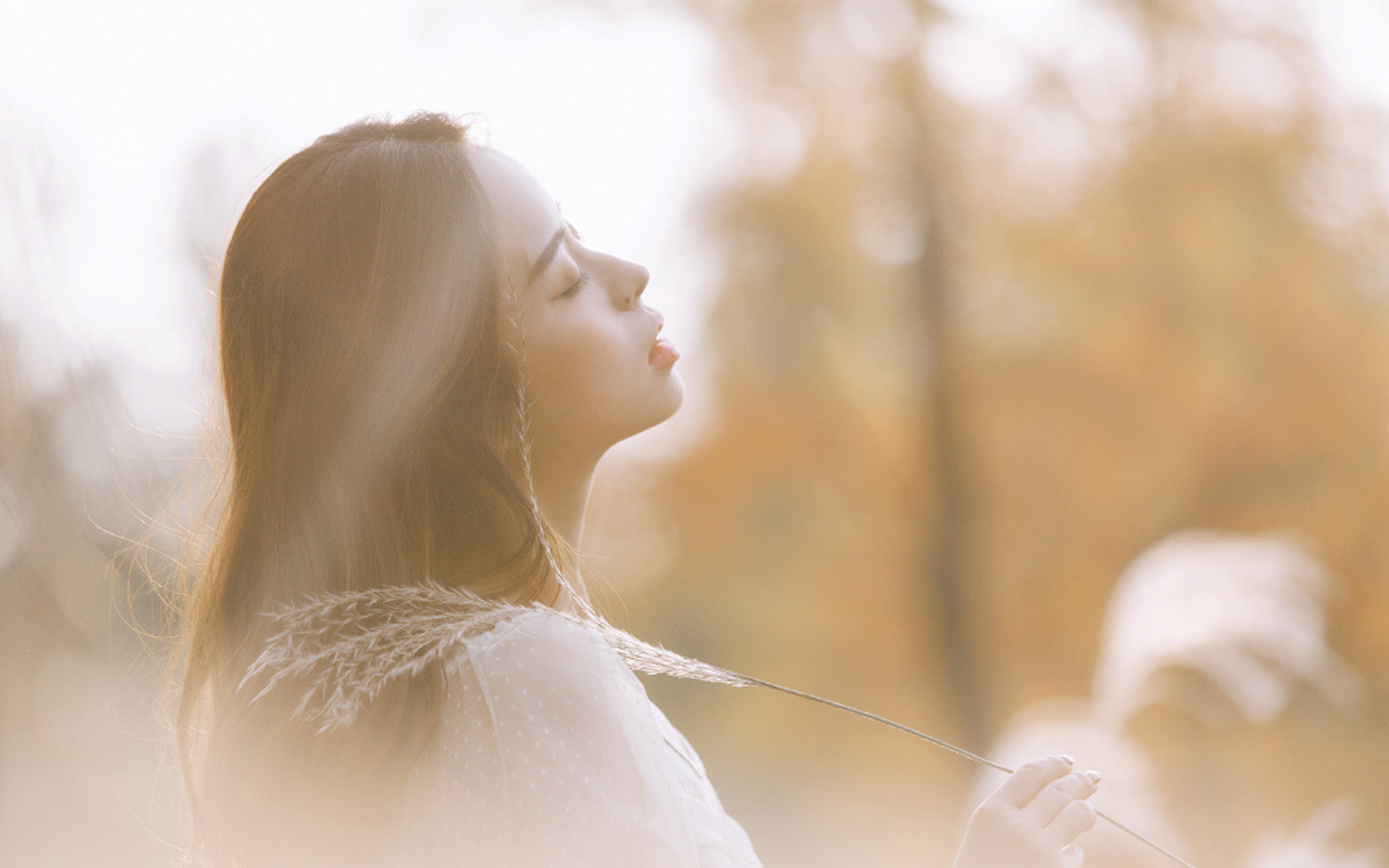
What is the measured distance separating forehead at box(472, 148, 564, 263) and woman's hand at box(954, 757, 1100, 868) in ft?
1.13

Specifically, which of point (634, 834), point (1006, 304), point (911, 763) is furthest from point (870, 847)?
point (634, 834)

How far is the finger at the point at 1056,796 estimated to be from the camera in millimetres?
415

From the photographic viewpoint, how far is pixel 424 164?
0.49 meters

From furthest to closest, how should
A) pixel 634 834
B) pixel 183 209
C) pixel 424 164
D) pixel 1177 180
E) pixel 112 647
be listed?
pixel 1177 180 < pixel 112 647 < pixel 183 209 < pixel 424 164 < pixel 634 834

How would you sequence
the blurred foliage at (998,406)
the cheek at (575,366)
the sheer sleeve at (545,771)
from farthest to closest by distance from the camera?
the blurred foliage at (998,406)
the cheek at (575,366)
the sheer sleeve at (545,771)

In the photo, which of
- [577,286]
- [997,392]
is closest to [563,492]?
[577,286]

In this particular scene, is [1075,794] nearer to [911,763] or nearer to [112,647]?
[112,647]

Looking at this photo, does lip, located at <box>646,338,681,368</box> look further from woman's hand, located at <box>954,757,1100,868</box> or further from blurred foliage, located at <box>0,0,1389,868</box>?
blurred foliage, located at <box>0,0,1389,868</box>

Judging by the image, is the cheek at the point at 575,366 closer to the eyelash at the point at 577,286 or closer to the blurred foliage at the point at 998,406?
the eyelash at the point at 577,286

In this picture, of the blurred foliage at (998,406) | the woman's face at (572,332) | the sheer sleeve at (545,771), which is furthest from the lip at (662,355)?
the blurred foliage at (998,406)

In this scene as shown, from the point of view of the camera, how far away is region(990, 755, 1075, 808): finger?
424 millimetres

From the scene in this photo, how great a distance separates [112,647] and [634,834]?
59 cm

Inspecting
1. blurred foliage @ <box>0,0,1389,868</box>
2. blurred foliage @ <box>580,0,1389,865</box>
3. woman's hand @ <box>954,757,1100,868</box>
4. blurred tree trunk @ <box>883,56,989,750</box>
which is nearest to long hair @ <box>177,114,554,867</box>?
woman's hand @ <box>954,757,1100,868</box>

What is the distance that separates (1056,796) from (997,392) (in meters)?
1.17
